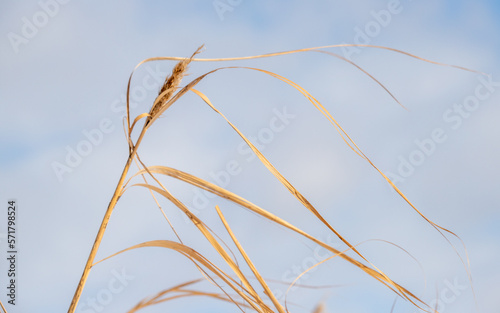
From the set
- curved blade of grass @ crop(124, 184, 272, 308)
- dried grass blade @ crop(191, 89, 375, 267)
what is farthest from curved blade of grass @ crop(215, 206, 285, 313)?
dried grass blade @ crop(191, 89, 375, 267)

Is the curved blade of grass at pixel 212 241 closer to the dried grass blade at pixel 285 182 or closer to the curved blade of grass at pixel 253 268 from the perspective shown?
the curved blade of grass at pixel 253 268

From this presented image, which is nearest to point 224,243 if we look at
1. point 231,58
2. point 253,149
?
point 253,149

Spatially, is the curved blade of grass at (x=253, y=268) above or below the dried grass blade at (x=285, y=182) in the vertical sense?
below

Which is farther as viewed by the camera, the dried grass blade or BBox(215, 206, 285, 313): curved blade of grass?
the dried grass blade

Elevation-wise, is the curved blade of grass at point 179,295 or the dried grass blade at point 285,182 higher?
the dried grass blade at point 285,182

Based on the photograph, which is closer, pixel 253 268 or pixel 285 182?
pixel 253 268

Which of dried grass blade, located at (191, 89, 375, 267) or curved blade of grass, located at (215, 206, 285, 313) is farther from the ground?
dried grass blade, located at (191, 89, 375, 267)

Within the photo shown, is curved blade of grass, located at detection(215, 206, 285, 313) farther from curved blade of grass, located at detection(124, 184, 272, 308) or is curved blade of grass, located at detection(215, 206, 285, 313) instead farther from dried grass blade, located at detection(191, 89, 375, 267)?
dried grass blade, located at detection(191, 89, 375, 267)

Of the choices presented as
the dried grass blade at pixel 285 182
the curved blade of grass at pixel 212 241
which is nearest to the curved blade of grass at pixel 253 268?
the curved blade of grass at pixel 212 241

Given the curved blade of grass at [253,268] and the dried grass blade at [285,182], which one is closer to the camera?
the curved blade of grass at [253,268]

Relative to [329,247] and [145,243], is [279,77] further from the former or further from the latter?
[145,243]

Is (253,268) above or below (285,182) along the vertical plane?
below
